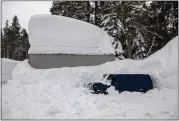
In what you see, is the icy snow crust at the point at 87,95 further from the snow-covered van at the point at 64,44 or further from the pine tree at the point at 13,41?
the pine tree at the point at 13,41

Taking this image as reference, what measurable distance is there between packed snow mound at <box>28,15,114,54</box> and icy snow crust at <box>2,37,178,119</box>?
239 centimetres

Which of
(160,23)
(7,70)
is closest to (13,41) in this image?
(7,70)

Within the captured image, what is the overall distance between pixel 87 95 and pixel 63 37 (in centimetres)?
1002

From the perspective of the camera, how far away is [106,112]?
9023mm

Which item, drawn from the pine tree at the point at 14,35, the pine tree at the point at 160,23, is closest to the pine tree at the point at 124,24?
the pine tree at the point at 160,23

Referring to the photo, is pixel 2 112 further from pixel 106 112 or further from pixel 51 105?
pixel 106 112

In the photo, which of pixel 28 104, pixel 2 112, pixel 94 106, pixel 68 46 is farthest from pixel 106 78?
pixel 68 46

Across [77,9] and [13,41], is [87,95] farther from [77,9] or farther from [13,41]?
[13,41]

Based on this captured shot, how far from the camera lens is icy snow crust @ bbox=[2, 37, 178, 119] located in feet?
29.0

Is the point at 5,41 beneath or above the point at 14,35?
beneath

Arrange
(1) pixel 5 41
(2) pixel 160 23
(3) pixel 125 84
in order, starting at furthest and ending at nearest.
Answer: (1) pixel 5 41, (2) pixel 160 23, (3) pixel 125 84

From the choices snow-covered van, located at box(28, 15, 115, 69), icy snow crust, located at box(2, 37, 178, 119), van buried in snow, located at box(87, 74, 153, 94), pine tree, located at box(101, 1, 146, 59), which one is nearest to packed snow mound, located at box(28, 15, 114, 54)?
snow-covered van, located at box(28, 15, 115, 69)

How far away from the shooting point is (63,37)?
68.7 ft

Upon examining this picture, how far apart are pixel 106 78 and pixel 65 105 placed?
12.2ft
